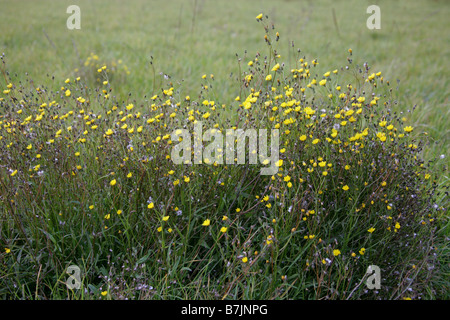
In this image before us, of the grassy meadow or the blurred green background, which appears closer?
the grassy meadow

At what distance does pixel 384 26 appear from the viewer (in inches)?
337

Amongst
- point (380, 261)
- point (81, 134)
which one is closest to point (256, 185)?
point (380, 261)
